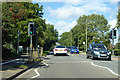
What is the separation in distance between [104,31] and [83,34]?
304 inches

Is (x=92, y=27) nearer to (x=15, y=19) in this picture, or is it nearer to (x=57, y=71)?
(x=15, y=19)

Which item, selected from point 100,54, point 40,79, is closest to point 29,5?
point 100,54

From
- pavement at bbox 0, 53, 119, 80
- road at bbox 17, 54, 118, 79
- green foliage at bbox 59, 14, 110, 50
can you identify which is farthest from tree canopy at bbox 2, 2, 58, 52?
green foliage at bbox 59, 14, 110, 50

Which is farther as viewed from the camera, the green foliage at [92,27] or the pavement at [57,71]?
the green foliage at [92,27]

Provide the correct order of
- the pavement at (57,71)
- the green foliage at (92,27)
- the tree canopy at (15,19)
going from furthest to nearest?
the green foliage at (92,27) < the tree canopy at (15,19) < the pavement at (57,71)

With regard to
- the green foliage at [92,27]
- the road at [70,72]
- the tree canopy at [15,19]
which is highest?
the green foliage at [92,27]

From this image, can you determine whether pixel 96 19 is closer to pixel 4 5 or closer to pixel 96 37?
pixel 96 37

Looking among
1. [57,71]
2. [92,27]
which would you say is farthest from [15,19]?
[92,27]

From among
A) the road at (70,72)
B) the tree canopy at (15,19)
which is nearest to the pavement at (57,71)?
the road at (70,72)

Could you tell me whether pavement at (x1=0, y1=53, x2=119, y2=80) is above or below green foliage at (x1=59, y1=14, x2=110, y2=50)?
below

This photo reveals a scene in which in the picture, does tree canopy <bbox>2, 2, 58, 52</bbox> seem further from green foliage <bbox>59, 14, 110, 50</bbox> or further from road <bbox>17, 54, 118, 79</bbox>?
green foliage <bbox>59, 14, 110, 50</bbox>

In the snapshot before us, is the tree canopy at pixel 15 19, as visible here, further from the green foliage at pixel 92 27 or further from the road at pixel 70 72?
the green foliage at pixel 92 27

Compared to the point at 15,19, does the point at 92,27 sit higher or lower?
higher

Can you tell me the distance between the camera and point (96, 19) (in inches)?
2591
